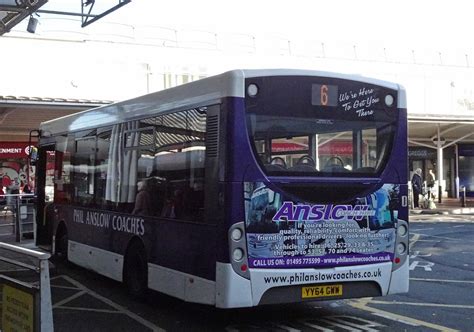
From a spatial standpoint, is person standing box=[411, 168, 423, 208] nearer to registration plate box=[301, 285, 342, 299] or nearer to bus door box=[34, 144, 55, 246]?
bus door box=[34, 144, 55, 246]

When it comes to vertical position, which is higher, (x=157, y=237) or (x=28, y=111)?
(x=28, y=111)

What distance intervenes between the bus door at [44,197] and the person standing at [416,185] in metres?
16.9

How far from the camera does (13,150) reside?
1218 inches

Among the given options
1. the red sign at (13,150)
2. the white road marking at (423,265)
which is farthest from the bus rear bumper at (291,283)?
the red sign at (13,150)

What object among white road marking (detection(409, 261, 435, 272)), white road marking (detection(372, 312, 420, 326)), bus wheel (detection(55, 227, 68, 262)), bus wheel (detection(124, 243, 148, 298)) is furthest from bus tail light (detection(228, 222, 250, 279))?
white road marking (detection(409, 261, 435, 272))

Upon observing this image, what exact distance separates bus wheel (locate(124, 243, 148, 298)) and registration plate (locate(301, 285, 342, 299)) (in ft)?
7.51

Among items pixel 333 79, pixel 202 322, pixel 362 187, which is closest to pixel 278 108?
pixel 333 79

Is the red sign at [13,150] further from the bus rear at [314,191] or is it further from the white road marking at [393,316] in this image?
the bus rear at [314,191]

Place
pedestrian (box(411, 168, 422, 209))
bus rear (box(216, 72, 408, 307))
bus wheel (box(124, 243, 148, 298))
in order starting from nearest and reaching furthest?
1. bus rear (box(216, 72, 408, 307))
2. bus wheel (box(124, 243, 148, 298))
3. pedestrian (box(411, 168, 422, 209))

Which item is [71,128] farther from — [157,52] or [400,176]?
[157,52]

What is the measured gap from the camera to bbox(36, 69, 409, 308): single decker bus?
6.29 m

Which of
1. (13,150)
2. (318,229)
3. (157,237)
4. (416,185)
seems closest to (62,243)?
(157,237)

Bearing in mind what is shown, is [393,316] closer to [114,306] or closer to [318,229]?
[318,229]

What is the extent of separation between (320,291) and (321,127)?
183 cm
